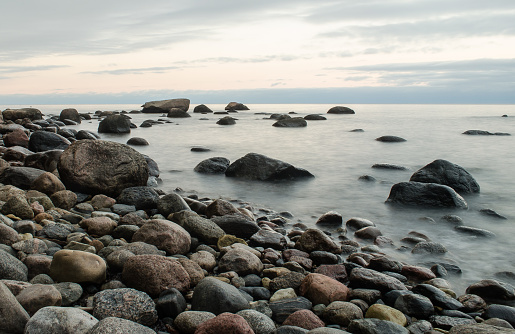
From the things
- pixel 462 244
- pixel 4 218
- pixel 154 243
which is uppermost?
pixel 4 218

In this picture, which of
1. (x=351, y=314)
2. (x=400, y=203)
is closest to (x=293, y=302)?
(x=351, y=314)

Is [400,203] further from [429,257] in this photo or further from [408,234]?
[429,257]

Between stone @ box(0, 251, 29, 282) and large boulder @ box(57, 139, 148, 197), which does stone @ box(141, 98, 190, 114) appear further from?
stone @ box(0, 251, 29, 282)

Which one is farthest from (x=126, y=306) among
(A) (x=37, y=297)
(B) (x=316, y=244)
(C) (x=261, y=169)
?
(C) (x=261, y=169)

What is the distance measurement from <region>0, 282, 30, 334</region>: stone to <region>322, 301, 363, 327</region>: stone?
2.19 meters

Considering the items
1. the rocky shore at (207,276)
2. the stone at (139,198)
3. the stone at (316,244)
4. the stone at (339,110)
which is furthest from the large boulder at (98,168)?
the stone at (339,110)

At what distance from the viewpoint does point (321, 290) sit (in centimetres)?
375

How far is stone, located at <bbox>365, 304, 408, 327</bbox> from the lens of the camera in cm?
342

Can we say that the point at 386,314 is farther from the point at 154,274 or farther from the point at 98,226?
the point at 98,226

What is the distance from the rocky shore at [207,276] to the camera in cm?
306

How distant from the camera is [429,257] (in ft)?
17.5

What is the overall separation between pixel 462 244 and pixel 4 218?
5.76 metres

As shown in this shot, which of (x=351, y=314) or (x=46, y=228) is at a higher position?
(x=46, y=228)

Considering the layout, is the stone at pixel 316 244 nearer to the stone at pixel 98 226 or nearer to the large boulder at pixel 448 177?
the stone at pixel 98 226
